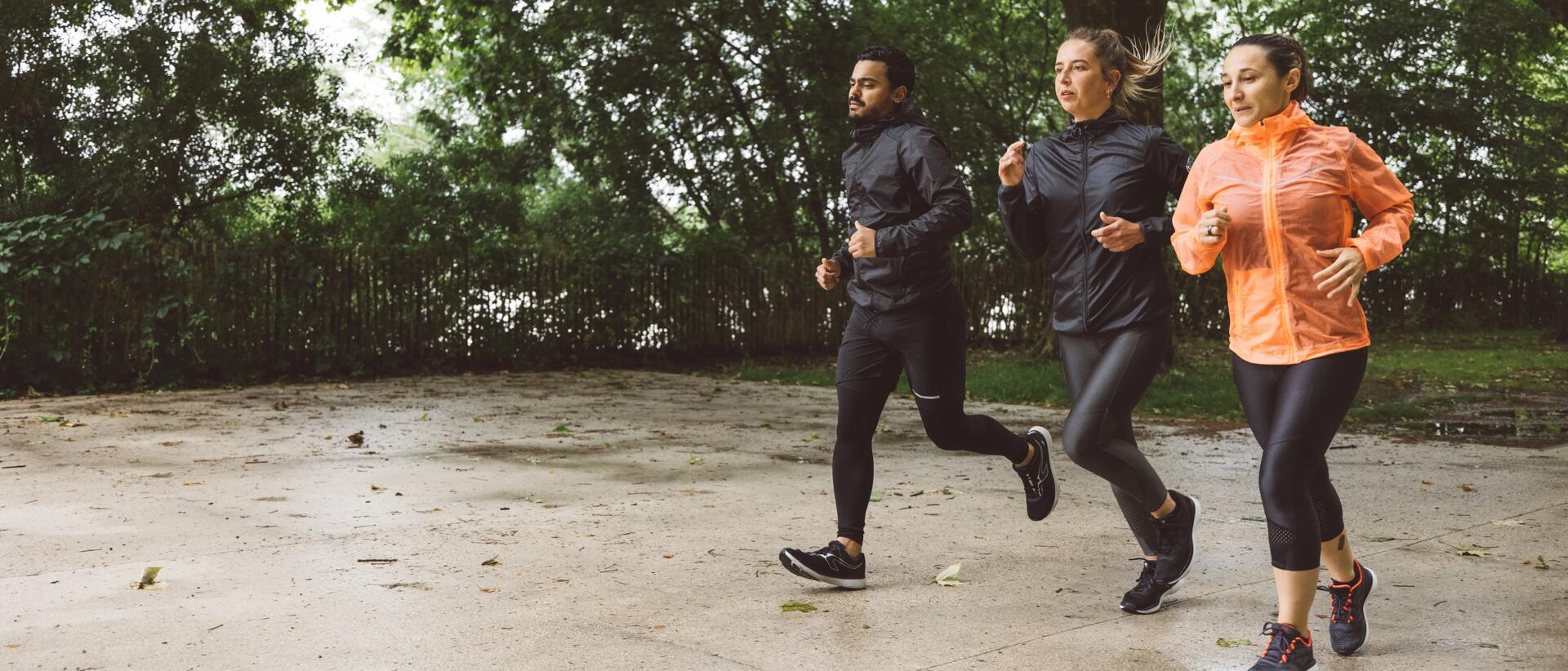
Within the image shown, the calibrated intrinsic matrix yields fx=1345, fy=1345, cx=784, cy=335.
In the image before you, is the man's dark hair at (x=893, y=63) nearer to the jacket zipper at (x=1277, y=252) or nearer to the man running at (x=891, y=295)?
the man running at (x=891, y=295)

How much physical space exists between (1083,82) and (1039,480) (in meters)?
1.56

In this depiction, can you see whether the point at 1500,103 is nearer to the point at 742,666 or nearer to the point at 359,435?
the point at 359,435

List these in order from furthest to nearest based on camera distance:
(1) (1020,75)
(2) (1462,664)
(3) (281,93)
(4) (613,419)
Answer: (1) (1020,75)
(3) (281,93)
(4) (613,419)
(2) (1462,664)

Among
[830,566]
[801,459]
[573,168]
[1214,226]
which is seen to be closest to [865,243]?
[830,566]

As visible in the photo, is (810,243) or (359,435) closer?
(359,435)

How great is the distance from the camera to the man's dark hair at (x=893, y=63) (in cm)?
484

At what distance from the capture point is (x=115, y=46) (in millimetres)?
14742

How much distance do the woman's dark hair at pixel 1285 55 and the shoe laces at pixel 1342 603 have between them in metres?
1.43

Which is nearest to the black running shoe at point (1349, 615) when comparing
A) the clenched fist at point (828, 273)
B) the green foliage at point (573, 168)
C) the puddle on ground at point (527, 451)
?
the clenched fist at point (828, 273)

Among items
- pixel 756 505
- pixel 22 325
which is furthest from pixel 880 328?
pixel 22 325

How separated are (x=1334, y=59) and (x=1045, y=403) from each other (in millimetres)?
16916

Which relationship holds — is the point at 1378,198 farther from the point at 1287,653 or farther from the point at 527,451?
the point at 527,451

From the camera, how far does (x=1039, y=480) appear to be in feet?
16.8

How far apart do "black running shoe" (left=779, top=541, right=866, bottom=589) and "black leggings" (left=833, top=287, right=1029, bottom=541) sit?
9cm
